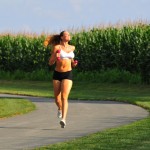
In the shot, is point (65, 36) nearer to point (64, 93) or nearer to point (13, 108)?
point (64, 93)

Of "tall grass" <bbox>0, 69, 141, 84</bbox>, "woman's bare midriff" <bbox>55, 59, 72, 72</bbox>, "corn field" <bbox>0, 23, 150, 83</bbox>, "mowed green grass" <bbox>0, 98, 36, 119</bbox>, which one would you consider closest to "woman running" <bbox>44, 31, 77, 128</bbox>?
"woman's bare midriff" <bbox>55, 59, 72, 72</bbox>

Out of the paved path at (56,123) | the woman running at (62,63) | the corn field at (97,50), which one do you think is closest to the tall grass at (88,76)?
the corn field at (97,50)

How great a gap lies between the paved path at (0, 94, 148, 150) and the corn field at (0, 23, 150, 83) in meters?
15.9

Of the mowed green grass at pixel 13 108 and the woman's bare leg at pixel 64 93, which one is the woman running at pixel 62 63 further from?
the mowed green grass at pixel 13 108

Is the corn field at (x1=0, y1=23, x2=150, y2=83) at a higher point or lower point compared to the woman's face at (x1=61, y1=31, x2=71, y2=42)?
lower

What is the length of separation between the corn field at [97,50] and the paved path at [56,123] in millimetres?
15899

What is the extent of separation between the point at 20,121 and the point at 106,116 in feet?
8.60

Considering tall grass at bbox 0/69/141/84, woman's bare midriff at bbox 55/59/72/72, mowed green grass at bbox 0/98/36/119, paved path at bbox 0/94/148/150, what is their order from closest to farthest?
paved path at bbox 0/94/148/150 < woman's bare midriff at bbox 55/59/72/72 < mowed green grass at bbox 0/98/36/119 < tall grass at bbox 0/69/141/84

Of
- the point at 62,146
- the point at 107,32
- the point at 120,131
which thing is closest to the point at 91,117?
the point at 120,131

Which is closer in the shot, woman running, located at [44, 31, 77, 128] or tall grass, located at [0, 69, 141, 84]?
woman running, located at [44, 31, 77, 128]

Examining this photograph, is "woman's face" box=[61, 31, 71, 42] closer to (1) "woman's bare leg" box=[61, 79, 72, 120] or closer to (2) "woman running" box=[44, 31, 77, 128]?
(2) "woman running" box=[44, 31, 77, 128]

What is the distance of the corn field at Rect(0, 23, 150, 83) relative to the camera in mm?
38156

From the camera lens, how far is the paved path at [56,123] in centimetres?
1127

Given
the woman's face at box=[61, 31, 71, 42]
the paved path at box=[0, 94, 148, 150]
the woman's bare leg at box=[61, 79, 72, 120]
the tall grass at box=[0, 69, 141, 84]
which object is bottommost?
the tall grass at box=[0, 69, 141, 84]
